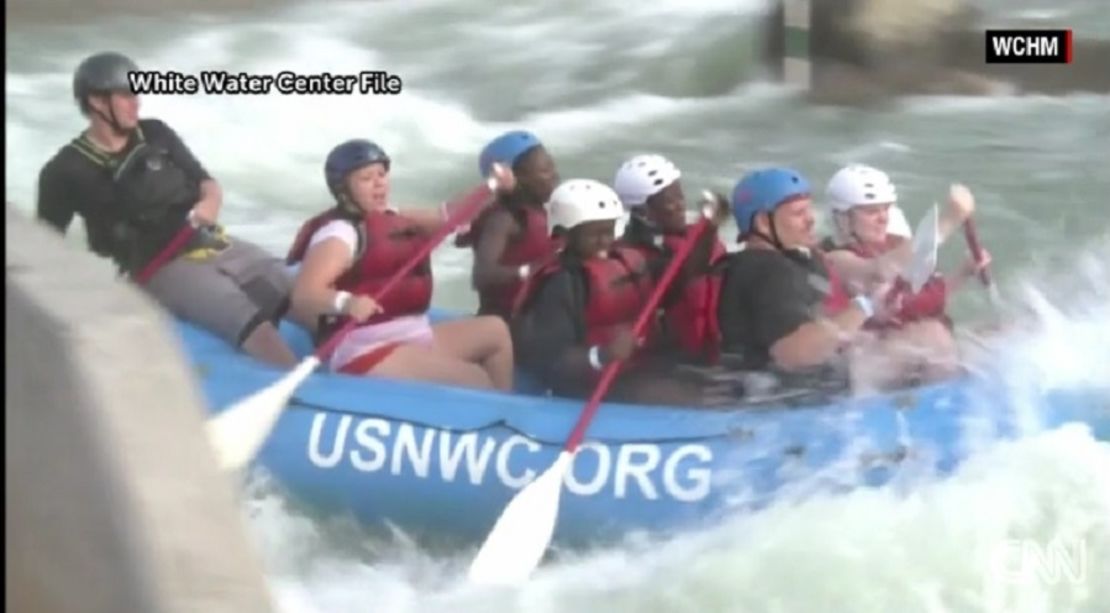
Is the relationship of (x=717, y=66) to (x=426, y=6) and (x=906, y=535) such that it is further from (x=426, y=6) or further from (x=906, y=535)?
(x=906, y=535)

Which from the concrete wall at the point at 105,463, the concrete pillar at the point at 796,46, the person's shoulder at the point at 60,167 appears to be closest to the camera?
the concrete wall at the point at 105,463

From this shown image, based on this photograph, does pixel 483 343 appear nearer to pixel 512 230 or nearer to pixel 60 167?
pixel 512 230

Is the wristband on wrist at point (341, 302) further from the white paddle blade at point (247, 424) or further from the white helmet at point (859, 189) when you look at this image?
the white helmet at point (859, 189)

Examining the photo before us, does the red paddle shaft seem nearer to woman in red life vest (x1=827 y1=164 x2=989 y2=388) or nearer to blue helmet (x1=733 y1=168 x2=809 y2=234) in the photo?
blue helmet (x1=733 y1=168 x2=809 y2=234)

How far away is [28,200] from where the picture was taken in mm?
1728

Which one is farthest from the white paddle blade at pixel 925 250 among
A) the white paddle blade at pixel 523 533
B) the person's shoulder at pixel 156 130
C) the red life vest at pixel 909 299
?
the person's shoulder at pixel 156 130

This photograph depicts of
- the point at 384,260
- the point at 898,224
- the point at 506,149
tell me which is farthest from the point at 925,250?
the point at 384,260

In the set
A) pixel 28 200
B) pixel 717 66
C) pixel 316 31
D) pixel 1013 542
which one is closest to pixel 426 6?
pixel 316 31

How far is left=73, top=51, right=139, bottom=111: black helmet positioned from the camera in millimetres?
1731

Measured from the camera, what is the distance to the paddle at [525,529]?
1.72 m

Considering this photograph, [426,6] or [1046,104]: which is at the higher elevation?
[426,6]

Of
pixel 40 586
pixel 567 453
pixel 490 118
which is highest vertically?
pixel 490 118

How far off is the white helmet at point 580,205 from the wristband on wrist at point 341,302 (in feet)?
0.81

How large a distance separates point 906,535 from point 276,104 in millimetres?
893
